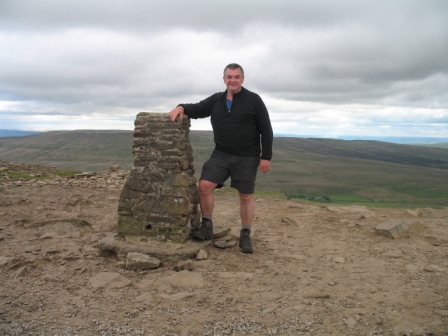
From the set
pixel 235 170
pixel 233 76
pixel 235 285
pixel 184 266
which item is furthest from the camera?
pixel 235 170

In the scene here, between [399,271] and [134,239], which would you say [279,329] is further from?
[134,239]

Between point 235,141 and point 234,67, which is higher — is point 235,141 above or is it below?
below

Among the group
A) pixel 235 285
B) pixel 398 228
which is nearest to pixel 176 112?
pixel 235 285

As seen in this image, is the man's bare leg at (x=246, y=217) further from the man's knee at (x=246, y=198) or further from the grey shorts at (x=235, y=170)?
the grey shorts at (x=235, y=170)

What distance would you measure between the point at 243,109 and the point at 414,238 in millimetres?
4981

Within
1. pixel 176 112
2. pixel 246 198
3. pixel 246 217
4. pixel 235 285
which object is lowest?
pixel 235 285

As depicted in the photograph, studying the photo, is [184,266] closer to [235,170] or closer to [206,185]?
[206,185]

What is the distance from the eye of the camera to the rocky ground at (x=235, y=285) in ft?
15.7

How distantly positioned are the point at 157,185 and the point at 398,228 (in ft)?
18.2

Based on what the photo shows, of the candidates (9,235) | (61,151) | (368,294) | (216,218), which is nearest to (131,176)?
(9,235)

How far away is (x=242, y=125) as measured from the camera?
23.1 feet

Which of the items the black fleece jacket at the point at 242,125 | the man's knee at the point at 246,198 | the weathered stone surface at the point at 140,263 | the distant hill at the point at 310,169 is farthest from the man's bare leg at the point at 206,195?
the distant hill at the point at 310,169

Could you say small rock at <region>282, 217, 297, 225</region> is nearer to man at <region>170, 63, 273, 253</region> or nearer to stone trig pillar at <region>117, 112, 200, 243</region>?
man at <region>170, 63, 273, 253</region>

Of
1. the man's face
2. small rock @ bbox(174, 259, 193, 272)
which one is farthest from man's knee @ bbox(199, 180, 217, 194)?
the man's face
